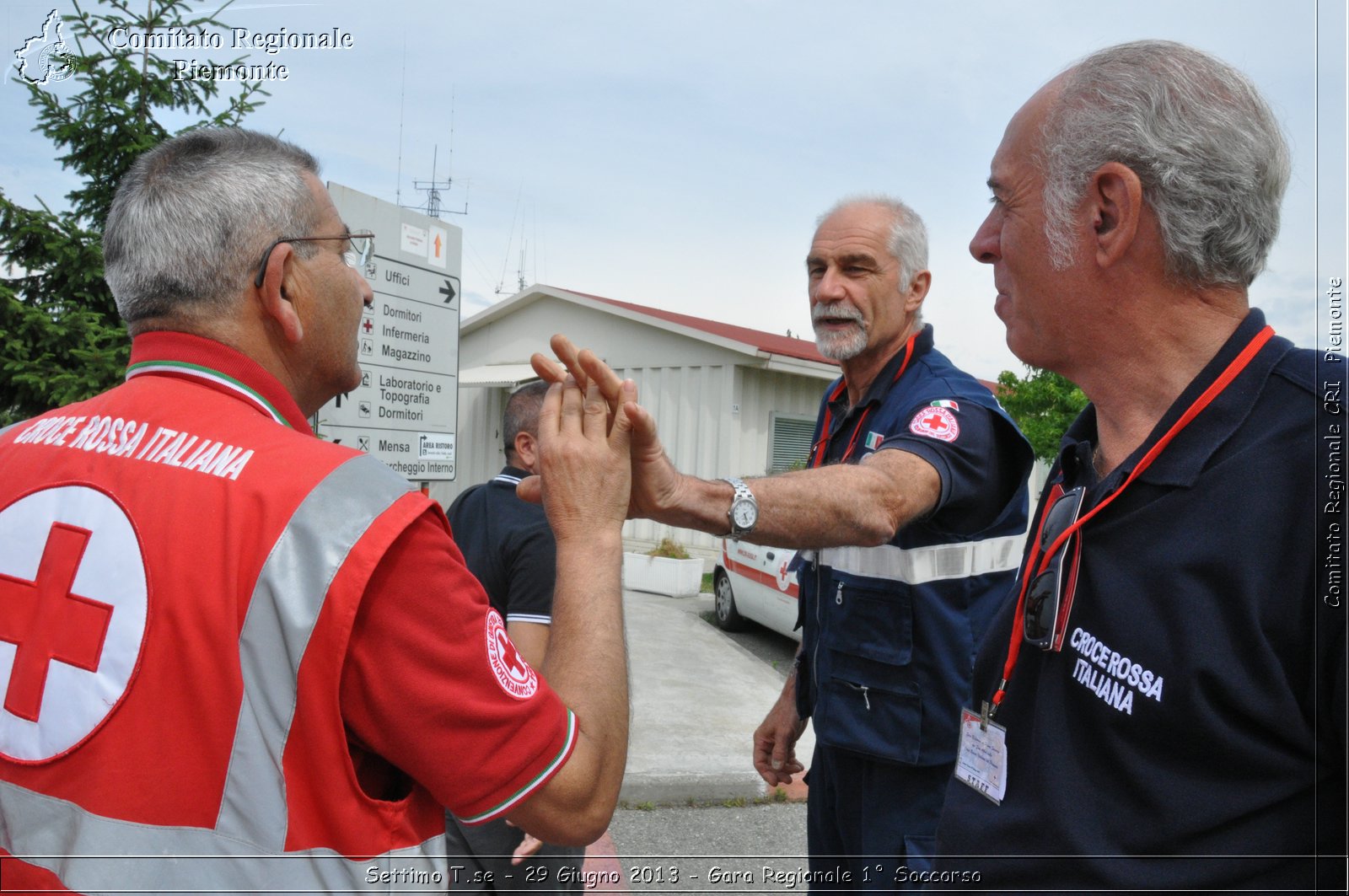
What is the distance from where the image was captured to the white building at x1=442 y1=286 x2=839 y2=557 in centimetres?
1401

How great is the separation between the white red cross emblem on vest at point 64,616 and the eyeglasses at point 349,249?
0.49 meters

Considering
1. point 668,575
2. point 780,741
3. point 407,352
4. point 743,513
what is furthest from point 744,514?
point 668,575

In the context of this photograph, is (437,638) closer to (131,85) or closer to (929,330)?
(929,330)

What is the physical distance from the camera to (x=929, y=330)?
2.95 metres

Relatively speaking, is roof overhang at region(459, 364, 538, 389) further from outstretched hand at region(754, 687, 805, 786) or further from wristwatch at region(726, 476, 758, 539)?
wristwatch at region(726, 476, 758, 539)

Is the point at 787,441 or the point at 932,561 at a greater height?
the point at 787,441

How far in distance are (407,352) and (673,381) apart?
947cm

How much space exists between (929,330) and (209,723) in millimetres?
2475

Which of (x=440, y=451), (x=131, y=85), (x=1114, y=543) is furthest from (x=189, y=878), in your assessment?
(x=131, y=85)

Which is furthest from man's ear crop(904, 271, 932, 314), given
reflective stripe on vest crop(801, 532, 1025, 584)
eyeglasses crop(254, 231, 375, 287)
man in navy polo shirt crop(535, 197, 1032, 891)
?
eyeglasses crop(254, 231, 375, 287)

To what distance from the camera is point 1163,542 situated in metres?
1.28

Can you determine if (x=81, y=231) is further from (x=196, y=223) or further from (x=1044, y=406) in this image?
(x=1044, y=406)

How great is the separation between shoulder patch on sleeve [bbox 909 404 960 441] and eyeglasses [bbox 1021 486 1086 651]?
79 cm

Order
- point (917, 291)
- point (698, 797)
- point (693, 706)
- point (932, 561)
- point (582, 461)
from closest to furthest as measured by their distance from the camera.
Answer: point (582, 461)
point (932, 561)
point (917, 291)
point (698, 797)
point (693, 706)
